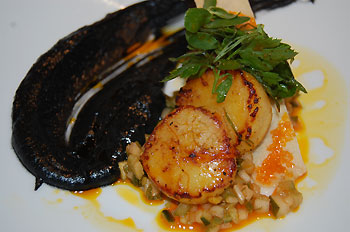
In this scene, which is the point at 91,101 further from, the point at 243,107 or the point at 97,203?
the point at 243,107

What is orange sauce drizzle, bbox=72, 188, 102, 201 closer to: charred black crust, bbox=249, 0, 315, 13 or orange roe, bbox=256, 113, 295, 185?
orange roe, bbox=256, 113, 295, 185

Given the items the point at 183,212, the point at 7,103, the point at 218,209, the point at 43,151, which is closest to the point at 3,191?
the point at 43,151

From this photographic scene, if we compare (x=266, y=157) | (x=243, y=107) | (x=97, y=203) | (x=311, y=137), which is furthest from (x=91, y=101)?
(x=311, y=137)

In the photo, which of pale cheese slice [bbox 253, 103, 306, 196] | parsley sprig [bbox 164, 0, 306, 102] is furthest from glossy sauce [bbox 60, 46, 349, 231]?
parsley sprig [bbox 164, 0, 306, 102]

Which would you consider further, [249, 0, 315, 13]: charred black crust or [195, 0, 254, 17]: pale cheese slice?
[249, 0, 315, 13]: charred black crust

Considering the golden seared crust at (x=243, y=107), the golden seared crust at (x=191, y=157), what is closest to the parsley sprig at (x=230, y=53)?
the golden seared crust at (x=243, y=107)

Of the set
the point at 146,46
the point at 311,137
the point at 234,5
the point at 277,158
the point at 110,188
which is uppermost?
the point at 234,5
